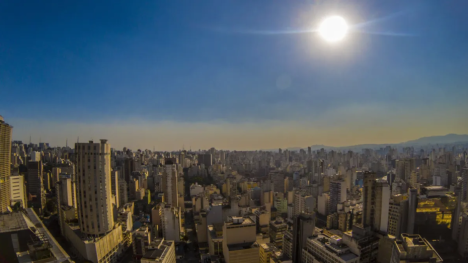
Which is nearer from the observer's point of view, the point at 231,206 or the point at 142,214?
the point at 231,206

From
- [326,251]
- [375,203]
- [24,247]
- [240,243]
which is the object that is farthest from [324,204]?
[24,247]

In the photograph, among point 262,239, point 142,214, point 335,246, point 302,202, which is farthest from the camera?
point 142,214

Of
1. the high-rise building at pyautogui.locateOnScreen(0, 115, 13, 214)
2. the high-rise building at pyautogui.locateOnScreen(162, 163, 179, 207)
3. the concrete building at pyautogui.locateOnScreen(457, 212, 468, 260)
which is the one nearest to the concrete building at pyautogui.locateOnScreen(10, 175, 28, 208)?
the high-rise building at pyautogui.locateOnScreen(0, 115, 13, 214)

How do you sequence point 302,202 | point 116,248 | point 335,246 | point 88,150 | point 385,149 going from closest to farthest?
point 335,246 → point 88,150 → point 116,248 → point 302,202 → point 385,149

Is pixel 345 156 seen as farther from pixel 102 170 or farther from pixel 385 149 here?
pixel 102 170

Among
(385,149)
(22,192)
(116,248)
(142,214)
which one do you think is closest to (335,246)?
(116,248)

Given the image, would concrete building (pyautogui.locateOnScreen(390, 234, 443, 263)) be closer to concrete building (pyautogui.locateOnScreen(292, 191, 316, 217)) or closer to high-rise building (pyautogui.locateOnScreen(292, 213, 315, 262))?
high-rise building (pyautogui.locateOnScreen(292, 213, 315, 262))

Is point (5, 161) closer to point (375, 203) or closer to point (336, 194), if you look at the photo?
point (375, 203)

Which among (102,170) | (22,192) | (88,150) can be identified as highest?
(88,150)
